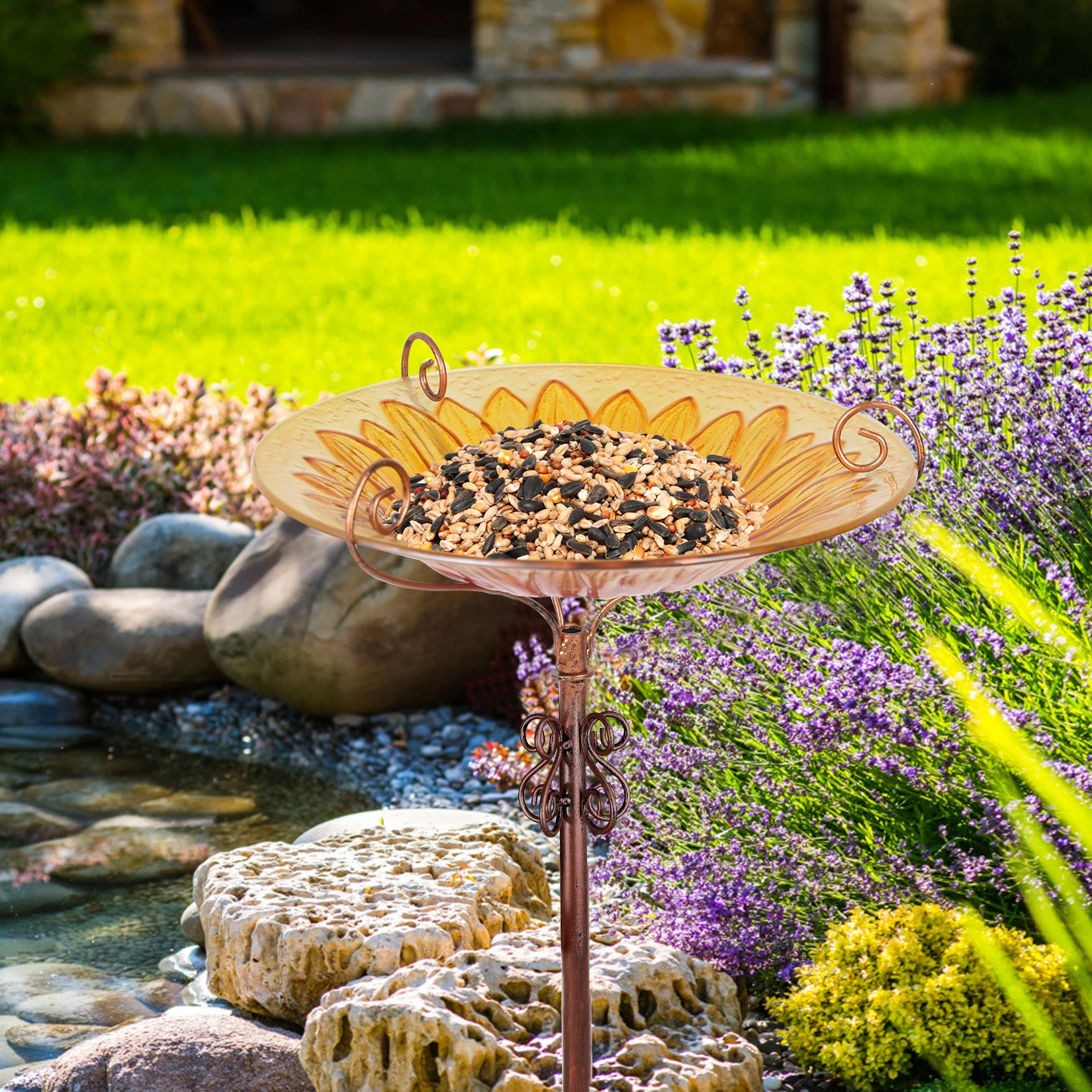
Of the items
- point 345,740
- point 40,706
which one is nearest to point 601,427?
point 345,740

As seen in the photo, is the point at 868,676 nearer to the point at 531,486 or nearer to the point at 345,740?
the point at 531,486

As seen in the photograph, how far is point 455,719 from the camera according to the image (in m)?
4.40

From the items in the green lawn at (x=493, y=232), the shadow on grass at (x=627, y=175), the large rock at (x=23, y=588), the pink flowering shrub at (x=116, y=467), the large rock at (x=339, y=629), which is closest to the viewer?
the large rock at (x=339, y=629)

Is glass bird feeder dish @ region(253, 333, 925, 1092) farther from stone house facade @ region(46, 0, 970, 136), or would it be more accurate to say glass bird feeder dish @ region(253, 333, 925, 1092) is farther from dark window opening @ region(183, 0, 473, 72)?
dark window opening @ region(183, 0, 473, 72)

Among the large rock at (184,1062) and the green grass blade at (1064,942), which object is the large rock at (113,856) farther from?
the green grass blade at (1064,942)

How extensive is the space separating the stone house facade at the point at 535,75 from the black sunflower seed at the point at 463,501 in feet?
31.2

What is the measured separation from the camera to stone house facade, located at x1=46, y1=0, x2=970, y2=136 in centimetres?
1108

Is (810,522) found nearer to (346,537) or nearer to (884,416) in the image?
(346,537)

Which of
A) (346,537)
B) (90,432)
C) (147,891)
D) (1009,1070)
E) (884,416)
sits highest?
(346,537)

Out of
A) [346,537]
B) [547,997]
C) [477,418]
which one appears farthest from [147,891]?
[346,537]

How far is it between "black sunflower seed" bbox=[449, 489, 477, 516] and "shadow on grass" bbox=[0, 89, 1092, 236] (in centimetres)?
603

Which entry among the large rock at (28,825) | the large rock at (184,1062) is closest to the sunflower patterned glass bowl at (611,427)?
the large rock at (184,1062)

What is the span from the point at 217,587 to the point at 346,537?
2.60 m

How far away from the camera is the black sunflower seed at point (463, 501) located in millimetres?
2184
